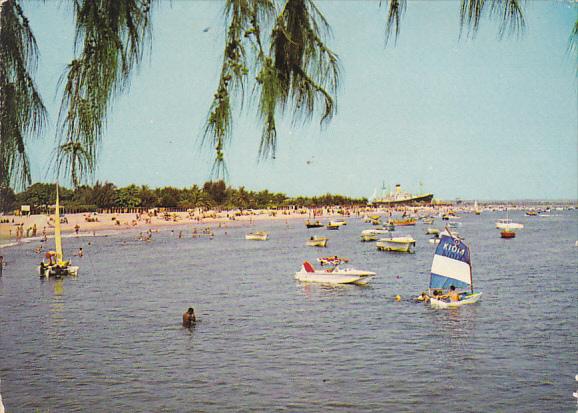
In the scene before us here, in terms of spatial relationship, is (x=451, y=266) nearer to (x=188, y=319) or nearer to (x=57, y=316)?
(x=188, y=319)

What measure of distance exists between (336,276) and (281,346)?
60.3ft

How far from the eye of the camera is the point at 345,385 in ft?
64.9

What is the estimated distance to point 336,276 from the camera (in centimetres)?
4259

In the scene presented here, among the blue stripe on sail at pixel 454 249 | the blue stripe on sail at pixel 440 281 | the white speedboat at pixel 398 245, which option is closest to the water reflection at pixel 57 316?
the blue stripe on sail at pixel 440 281

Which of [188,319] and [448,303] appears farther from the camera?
[448,303]

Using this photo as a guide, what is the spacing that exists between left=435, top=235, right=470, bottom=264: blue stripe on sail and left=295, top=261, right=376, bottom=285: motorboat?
706 cm

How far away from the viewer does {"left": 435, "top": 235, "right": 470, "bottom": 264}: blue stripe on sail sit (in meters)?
35.6

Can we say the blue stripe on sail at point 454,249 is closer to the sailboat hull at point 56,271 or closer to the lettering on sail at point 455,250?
the lettering on sail at point 455,250

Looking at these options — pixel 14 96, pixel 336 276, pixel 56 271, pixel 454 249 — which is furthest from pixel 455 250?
pixel 14 96

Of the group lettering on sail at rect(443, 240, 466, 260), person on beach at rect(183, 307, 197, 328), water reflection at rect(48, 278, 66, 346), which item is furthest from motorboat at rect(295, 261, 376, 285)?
water reflection at rect(48, 278, 66, 346)

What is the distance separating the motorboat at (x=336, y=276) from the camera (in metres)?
41.5

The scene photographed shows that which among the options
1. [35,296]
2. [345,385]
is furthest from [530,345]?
[35,296]

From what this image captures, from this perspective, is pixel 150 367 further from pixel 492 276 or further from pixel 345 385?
pixel 492 276

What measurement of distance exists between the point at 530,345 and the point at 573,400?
681cm
